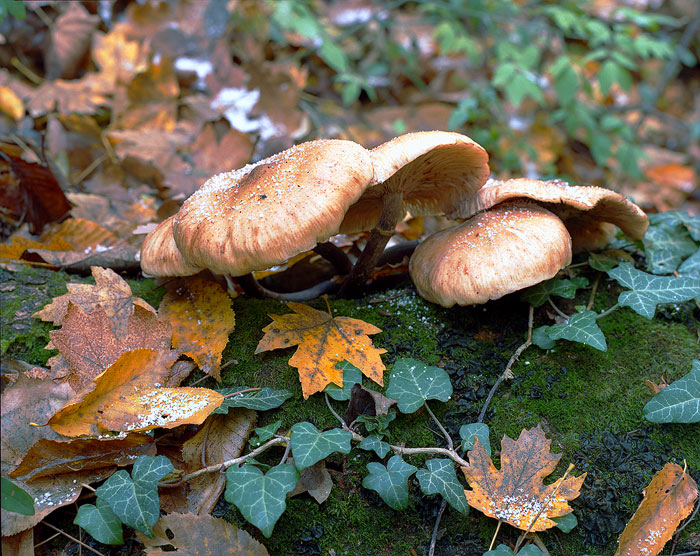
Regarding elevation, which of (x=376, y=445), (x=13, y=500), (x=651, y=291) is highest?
(x=13, y=500)

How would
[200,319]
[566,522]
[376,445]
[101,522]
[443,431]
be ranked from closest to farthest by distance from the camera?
[101,522] → [566,522] → [376,445] → [443,431] → [200,319]

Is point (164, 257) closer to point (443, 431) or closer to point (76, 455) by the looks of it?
point (76, 455)

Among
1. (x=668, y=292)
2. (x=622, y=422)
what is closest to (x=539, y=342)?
(x=622, y=422)

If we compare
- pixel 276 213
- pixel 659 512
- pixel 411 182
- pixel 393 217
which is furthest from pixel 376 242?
pixel 659 512

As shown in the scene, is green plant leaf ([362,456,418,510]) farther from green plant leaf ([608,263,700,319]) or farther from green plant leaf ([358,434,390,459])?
green plant leaf ([608,263,700,319])

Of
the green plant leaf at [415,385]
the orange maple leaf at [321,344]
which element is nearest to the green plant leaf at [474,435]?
the green plant leaf at [415,385]

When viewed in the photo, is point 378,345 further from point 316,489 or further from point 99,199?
point 99,199
